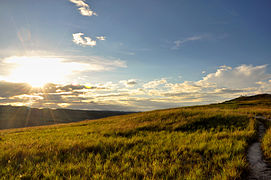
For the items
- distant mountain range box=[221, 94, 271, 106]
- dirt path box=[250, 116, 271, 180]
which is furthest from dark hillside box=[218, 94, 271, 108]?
dirt path box=[250, 116, 271, 180]

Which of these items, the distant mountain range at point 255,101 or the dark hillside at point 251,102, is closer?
the dark hillside at point 251,102

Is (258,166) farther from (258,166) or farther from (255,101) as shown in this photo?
(255,101)

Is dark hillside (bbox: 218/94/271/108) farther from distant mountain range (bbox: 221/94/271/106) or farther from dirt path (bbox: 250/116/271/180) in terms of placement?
dirt path (bbox: 250/116/271/180)

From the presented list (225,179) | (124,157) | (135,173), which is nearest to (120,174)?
(135,173)

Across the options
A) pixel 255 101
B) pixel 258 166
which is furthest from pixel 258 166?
pixel 255 101

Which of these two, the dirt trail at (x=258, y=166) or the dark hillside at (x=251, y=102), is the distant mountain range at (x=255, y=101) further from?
the dirt trail at (x=258, y=166)

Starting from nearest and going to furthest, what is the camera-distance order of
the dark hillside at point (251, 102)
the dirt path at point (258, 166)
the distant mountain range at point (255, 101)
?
the dirt path at point (258, 166)
the dark hillside at point (251, 102)
the distant mountain range at point (255, 101)

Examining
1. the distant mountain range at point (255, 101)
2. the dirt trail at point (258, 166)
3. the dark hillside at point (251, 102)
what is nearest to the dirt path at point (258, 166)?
the dirt trail at point (258, 166)

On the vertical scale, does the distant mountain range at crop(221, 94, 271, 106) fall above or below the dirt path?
above

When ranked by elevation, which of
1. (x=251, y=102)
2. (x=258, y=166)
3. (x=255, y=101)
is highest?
(x=255, y=101)

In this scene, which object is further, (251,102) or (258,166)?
(251,102)

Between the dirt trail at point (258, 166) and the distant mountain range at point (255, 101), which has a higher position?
the distant mountain range at point (255, 101)

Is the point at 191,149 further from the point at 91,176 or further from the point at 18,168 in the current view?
the point at 18,168

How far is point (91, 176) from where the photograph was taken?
14.2 feet
